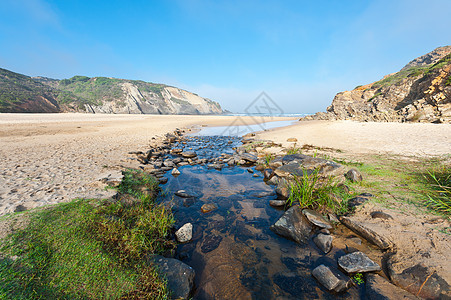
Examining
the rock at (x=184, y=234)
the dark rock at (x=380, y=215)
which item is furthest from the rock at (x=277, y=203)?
the rock at (x=184, y=234)

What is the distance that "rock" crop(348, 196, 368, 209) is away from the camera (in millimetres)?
4863

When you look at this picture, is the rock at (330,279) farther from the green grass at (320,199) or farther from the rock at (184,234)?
the rock at (184,234)

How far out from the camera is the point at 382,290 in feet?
8.85

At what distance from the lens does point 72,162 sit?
7.18 meters

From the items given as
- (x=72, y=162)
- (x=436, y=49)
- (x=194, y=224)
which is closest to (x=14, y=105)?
(x=72, y=162)

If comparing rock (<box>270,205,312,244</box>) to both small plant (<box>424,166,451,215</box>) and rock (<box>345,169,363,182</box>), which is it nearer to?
small plant (<box>424,166,451,215</box>)

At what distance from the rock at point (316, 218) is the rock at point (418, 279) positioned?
4.37 ft

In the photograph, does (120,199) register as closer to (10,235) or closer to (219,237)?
(10,235)

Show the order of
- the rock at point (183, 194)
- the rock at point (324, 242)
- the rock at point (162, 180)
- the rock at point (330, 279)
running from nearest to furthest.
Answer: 1. the rock at point (330, 279)
2. the rock at point (324, 242)
3. the rock at point (183, 194)
4. the rock at point (162, 180)

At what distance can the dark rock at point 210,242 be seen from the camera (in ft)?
12.6

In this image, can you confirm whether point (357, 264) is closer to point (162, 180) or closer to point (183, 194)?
point (183, 194)

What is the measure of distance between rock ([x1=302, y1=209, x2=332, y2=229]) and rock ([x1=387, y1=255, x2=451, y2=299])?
4.37ft

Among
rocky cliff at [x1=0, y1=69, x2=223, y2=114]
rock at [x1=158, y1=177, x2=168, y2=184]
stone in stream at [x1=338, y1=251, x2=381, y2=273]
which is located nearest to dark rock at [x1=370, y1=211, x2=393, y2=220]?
stone in stream at [x1=338, y1=251, x2=381, y2=273]

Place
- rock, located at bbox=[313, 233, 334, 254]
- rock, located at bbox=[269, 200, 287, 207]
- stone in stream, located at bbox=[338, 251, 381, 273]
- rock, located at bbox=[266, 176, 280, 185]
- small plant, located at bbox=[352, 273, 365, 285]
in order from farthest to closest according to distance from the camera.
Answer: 1. rock, located at bbox=[266, 176, 280, 185]
2. rock, located at bbox=[269, 200, 287, 207]
3. rock, located at bbox=[313, 233, 334, 254]
4. stone in stream, located at bbox=[338, 251, 381, 273]
5. small plant, located at bbox=[352, 273, 365, 285]
